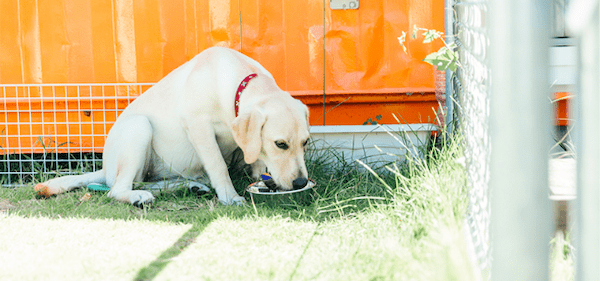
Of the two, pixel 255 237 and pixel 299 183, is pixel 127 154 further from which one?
pixel 255 237

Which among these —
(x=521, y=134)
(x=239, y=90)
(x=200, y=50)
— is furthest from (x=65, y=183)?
(x=521, y=134)

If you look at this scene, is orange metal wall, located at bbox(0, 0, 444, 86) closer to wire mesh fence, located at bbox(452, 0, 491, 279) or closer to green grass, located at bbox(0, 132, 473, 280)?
green grass, located at bbox(0, 132, 473, 280)

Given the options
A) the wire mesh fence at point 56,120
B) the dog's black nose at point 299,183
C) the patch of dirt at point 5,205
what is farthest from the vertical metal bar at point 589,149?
the wire mesh fence at point 56,120

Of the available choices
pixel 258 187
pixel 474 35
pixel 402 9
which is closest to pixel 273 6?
pixel 402 9

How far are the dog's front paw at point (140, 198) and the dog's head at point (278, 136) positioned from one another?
2.04ft

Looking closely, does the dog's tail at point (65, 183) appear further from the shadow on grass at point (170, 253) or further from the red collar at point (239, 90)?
the shadow on grass at point (170, 253)

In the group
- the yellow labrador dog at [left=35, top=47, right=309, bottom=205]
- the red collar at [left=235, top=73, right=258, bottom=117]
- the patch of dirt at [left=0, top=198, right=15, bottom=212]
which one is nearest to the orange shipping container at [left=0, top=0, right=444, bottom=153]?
the yellow labrador dog at [left=35, top=47, right=309, bottom=205]

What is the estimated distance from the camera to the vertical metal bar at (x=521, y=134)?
81 centimetres

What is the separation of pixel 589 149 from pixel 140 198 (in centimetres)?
247

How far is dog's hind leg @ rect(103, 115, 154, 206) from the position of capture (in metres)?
3.01

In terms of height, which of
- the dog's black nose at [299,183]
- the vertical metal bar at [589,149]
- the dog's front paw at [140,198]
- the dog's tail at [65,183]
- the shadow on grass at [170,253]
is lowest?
the shadow on grass at [170,253]

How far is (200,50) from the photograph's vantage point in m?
3.86

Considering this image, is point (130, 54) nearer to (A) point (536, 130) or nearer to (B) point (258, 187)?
(B) point (258, 187)

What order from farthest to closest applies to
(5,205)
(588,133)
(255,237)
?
(5,205)
(255,237)
(588,133)
